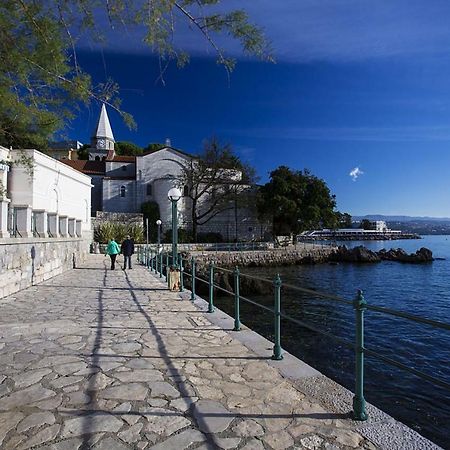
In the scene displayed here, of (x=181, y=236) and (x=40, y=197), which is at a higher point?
(x=40, y=197)

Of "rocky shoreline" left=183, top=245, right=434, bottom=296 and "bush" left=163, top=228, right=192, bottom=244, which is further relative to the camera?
"bush" left=163, top=228, right=192, bottom=244

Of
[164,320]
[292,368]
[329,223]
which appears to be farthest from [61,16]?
[329,223]

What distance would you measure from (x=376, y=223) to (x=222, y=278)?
410ft

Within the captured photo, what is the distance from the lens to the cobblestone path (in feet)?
8.83

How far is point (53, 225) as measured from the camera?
559 inches

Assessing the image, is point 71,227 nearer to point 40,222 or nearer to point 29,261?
point 40,222

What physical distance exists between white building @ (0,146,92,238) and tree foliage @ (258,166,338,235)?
2115cm

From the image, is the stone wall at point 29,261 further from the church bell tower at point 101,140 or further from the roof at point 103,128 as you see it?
the roof at point 103,128

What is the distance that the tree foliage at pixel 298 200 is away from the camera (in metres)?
42.2

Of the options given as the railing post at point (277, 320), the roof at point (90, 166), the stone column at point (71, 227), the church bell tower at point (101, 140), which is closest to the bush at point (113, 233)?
the stone column at point (71, 227)

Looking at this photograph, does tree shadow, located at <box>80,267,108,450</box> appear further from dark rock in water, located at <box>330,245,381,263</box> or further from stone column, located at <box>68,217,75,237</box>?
dark rock in water, located at <box>330,245,381,263</box>

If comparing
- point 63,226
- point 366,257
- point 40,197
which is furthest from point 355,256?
point 63,226

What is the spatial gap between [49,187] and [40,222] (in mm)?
10106

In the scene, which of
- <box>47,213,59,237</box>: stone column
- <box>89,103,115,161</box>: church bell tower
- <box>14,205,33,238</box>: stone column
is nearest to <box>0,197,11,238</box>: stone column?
<box>14,205,33,238</box>: stone column
